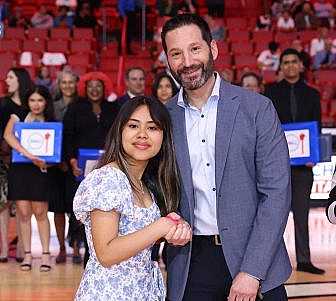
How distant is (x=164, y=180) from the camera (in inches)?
117

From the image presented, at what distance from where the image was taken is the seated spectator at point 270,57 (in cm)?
1412

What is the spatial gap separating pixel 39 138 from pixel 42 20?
932 centimetres

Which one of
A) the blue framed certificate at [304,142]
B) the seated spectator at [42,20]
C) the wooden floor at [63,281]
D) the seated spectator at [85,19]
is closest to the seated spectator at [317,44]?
the seated spectator at [85,19]

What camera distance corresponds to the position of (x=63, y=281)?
651cm

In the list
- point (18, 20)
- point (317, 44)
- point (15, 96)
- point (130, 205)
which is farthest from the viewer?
point (18, 20)

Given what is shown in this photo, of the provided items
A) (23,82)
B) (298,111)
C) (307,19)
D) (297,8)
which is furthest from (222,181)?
(297,8)

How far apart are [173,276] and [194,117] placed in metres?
0.54

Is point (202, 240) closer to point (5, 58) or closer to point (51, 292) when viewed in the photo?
point (51, 292)

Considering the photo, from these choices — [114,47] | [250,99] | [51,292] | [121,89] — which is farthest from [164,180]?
[114,47]

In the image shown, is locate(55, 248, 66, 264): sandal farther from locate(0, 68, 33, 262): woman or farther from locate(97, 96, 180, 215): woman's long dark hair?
locate(97, 96, 180, 215): woman's long dark hair

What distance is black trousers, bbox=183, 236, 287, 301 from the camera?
2938 millimetres

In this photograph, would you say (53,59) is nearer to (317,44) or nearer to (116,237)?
(317,44)

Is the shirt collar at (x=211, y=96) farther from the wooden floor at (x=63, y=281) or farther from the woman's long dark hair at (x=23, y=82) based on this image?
the woman's long dark hair at (x=23, y=82)

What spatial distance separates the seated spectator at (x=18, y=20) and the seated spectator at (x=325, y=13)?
532 centimetres
